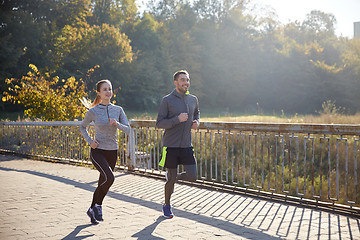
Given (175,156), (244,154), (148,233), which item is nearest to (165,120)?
(175,156)

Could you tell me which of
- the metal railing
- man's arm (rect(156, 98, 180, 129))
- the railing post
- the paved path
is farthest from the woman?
the railing post

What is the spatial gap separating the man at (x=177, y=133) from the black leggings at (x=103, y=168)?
2.25ft

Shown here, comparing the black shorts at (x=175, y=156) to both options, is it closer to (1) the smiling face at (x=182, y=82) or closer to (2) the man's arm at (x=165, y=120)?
(2) the man's arm at (x=165, y=120)

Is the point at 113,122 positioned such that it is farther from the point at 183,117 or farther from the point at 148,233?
the point at 148,233

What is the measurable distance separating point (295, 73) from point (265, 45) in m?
8.31

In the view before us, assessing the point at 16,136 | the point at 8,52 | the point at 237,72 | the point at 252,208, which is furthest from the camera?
the point at 237,72

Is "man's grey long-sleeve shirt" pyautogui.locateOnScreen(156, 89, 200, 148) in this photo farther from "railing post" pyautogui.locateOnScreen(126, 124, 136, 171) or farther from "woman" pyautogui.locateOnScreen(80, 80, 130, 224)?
"railing post" pyautogui.locateOnScreen(126, 124, 136, 171)

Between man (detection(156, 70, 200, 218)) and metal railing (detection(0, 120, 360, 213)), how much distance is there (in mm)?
1365

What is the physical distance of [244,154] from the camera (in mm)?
7996

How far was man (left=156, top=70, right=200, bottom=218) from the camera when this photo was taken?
6.10 metres

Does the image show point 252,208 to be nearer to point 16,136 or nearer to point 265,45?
point 16,136

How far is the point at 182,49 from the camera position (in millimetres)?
64938

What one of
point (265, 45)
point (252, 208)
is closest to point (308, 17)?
point (265, 45)

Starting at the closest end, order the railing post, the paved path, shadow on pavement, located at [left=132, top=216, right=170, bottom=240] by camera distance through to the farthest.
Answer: shadow on pavement, located at [left=132, top=216, right=170, bottom=240] → the paved path → the railing post
